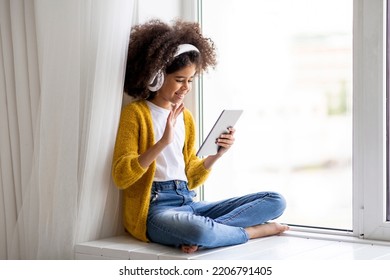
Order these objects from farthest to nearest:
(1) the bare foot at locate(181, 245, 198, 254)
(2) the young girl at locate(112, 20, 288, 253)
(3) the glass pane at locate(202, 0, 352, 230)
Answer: (3) the glass pane at locate(202, 0, 352, 230), (2) the young girl at locate(112, 20, 288, 253), (1) the bare foot at locate(181, 245, 198, 254)

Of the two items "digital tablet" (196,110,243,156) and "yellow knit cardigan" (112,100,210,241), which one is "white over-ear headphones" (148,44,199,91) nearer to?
"yellow knit cardigan" (112,100,210,241)

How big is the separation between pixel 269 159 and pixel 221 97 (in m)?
0.27

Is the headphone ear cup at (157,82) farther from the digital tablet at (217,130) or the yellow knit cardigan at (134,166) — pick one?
the digital tablet at (217,130)

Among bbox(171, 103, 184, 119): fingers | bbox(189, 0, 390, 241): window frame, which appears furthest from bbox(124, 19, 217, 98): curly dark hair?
bbox(189, 0, 390, 241): window frame

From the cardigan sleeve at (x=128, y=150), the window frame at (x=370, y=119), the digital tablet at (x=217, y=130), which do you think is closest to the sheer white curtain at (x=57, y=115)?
the cardigan sleeve at (x=128, y=150)

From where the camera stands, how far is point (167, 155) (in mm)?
2172

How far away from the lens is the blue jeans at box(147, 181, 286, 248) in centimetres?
196

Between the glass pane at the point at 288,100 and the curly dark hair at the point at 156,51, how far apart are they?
0.68 feet

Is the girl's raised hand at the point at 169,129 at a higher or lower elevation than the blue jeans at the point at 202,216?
higher

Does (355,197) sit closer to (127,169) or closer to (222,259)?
(222,259)

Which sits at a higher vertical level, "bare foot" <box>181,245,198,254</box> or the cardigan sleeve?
the cardigan sleeve

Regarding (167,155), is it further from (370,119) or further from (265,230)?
(370,119)

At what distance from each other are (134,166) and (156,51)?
1.12ft

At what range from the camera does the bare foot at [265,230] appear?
2141 mm
